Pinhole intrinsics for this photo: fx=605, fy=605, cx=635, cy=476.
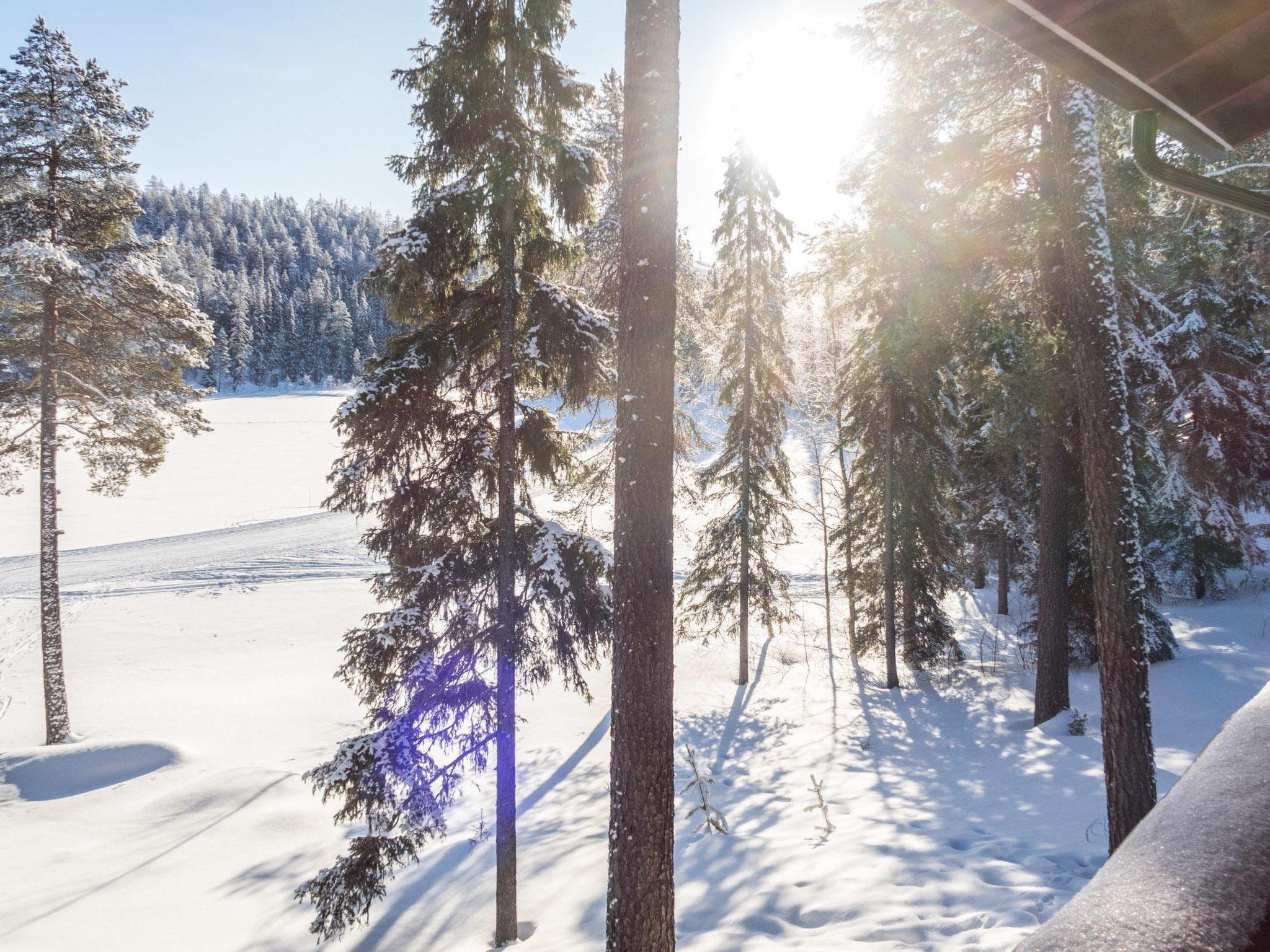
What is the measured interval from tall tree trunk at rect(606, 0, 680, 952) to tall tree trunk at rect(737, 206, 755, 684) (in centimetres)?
1232

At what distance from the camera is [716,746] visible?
13320 mm

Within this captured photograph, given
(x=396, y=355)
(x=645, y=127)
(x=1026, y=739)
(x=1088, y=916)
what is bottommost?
(x=1026, y=739)

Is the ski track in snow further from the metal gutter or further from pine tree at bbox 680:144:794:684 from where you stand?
the metal gutter

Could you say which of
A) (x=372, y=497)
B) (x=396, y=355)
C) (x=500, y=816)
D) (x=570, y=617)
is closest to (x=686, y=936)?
(x=500, y=816)

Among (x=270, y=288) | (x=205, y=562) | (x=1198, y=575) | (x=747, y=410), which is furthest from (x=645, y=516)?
(x=270, y=288)

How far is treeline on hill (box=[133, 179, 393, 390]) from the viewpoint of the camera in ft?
293

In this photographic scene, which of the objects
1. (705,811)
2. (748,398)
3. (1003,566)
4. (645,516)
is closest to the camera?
(645,516)

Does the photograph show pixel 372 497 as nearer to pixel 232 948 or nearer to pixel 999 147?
pixel 232 948

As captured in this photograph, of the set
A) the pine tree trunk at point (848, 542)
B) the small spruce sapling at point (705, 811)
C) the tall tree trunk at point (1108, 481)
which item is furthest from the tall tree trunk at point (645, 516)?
the pine tree trunk at point (848, 542)

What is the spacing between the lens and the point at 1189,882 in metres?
0.89

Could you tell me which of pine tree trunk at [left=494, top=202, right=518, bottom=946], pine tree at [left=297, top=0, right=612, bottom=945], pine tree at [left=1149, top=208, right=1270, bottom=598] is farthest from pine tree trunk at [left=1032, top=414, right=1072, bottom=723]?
pine tree trunk at [left=494, top=202, right=518, bottom=946]

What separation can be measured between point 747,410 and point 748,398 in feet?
1.06

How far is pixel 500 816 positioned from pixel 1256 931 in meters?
7.57

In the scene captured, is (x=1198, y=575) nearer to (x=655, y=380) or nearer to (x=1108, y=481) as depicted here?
(x=1108, y=481)
